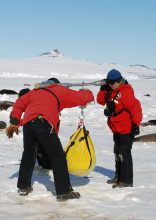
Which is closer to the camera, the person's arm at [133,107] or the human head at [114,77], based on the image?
the person's arm at [133,107]

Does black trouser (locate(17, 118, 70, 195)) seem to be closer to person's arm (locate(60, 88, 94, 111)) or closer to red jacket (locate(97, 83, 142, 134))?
person's arm (locate(60, 88, 94, 111))

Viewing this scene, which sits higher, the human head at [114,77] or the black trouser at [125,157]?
the human head at [114,77]

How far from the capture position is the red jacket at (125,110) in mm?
3455

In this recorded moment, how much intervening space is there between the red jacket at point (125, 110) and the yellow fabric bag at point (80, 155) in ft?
1.45

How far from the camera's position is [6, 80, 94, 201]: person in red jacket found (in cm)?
298

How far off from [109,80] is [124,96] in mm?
299

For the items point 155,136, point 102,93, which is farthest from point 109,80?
point 155,136

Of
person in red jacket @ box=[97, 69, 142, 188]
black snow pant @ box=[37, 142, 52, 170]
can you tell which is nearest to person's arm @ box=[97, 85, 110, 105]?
person in red jacket @ box=[97, 69, 142, 188]

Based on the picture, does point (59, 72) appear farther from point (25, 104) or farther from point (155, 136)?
point (25, 104)

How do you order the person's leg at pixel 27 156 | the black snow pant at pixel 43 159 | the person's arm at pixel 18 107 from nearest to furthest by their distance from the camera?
1. the person's leg at pixel 27 156
2. the person's arm at pixel 18 107
3. the black snow pant at pixel 43 159

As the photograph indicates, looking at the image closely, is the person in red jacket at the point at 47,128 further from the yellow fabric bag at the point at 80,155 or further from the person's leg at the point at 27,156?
the yellow fabric bag at the point at 80,155

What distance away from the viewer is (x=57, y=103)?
3.10 meters

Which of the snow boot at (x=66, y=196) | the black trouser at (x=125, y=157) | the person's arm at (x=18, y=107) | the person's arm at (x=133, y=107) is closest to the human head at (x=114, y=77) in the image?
the person's arm at (x=133, y=107)

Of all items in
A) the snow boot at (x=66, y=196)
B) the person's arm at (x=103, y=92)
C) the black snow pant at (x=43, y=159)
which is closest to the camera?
the snow boot at (x=66, y=196)
